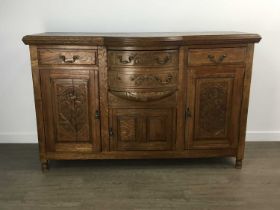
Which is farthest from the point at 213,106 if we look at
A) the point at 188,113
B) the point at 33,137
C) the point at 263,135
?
the point at 33,137

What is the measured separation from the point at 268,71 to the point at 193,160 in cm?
99

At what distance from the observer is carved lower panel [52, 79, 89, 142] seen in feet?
6.37

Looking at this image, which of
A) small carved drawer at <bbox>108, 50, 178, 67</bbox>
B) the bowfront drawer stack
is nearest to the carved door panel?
the bowfront drawer stack

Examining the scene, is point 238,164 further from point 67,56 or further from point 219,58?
point 67,56

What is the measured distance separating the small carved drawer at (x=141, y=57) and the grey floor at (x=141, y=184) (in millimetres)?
778

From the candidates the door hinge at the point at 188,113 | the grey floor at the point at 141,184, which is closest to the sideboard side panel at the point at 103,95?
the grey floor at the point at 141,184

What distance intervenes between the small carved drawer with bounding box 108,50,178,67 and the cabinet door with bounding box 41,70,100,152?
167 mm

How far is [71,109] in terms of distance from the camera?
6.53 feet

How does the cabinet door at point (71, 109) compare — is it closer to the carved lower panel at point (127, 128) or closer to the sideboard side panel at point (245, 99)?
the carved lower panel at point (127, 128)

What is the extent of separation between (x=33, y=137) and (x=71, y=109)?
32.4 inches

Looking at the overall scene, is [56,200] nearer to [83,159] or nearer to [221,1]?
[83,159]

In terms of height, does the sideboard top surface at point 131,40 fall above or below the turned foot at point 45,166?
above

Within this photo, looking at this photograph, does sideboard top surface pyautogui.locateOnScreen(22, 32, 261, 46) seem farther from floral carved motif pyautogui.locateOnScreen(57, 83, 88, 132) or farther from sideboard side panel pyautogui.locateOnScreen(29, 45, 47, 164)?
floral carved motif pyautogui.locateOnScreen(57, 83, 88, 132)

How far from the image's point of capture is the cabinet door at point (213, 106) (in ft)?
6.38
